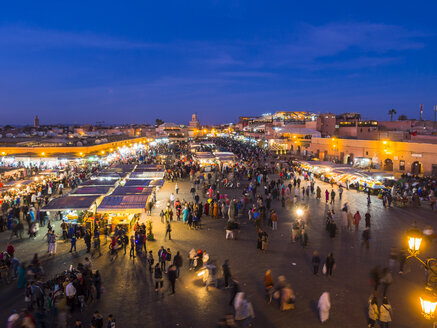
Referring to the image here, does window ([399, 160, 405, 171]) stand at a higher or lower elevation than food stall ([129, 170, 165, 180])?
lower

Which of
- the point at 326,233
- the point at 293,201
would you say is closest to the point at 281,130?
the point at 293,201

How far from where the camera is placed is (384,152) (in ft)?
97.1

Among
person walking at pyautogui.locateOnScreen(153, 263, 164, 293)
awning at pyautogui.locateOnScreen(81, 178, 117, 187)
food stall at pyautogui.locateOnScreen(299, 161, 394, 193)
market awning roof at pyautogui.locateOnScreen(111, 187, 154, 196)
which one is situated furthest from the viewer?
food stall at pyautogui.locateOnScreen(299, 161, 394, 193)

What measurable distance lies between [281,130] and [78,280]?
51.2 meters

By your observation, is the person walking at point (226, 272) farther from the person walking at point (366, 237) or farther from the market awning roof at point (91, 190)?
the market awning roof at point (91, 190)

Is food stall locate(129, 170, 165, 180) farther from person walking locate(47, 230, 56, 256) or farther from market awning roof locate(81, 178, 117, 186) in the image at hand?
person walking locate(47, 230, 56, 256)

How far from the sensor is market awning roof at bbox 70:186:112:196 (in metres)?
13.8

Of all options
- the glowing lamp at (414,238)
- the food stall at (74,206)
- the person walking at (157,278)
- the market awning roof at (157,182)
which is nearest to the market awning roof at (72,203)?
the food stall at (74,206)

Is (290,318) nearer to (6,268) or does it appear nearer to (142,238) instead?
(142,238)

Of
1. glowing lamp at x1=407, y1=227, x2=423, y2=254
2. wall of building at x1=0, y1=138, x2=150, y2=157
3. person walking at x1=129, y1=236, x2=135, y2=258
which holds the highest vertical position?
wall of building at x1=0, y1=138, x2=150, y2=157

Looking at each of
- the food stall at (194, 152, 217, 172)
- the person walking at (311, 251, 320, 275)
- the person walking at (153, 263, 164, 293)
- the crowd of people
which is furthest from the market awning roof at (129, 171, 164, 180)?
the person walking at (311, 251, 320, 275)

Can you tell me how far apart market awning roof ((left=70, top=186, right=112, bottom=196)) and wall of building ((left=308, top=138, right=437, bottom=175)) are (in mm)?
24812

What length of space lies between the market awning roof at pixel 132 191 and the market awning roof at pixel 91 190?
481 millimetres

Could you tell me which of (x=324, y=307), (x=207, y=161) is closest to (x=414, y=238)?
(x=324, y=307)
